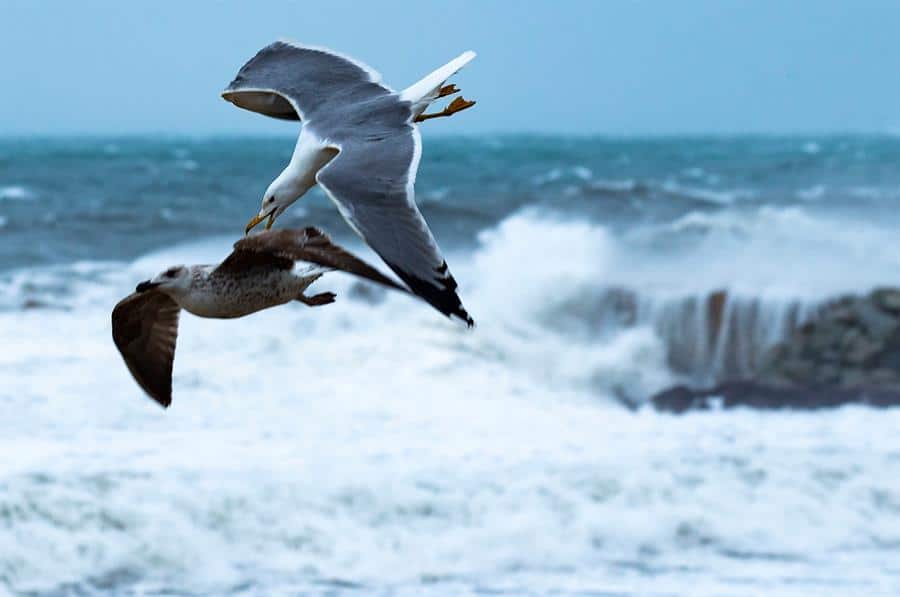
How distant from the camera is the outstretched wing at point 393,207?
2254 mm

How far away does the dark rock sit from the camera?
393 inches

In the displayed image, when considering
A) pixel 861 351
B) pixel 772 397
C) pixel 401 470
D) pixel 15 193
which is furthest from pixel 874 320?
pixel 15 193

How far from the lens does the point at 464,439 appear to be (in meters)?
8.56

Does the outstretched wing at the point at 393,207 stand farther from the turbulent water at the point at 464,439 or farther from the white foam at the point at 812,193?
the white foam at the point at 812,193

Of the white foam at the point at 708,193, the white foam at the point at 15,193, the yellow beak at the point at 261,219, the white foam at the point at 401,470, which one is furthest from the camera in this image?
the white foam at the point at 708,193

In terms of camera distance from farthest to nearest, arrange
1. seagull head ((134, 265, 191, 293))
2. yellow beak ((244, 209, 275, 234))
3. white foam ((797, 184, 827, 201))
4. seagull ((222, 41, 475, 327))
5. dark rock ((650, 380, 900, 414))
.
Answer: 1. white foam ((797, 184, 827, 201))
2. dark rock ((650, 380, 900, 414))
3. seagull head ((134, 265, 191, 293))
4. yellow beak ((244, 209, 275, 234))
5. seagull ((222, 41, 475, 327))

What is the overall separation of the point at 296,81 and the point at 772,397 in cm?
730

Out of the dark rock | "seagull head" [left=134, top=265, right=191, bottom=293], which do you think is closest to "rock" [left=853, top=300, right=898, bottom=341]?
the dark rock

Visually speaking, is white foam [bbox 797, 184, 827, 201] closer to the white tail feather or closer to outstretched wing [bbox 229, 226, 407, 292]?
the white tail feather

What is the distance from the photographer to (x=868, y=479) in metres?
7.85

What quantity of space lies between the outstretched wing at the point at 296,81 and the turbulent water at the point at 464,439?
10.7ft

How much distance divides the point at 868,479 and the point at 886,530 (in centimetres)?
59

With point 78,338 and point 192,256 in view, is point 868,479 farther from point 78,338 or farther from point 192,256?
point 192,256

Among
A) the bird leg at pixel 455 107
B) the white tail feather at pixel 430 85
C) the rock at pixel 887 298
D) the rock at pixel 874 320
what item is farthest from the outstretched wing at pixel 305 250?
the rock at pixel 887 298
